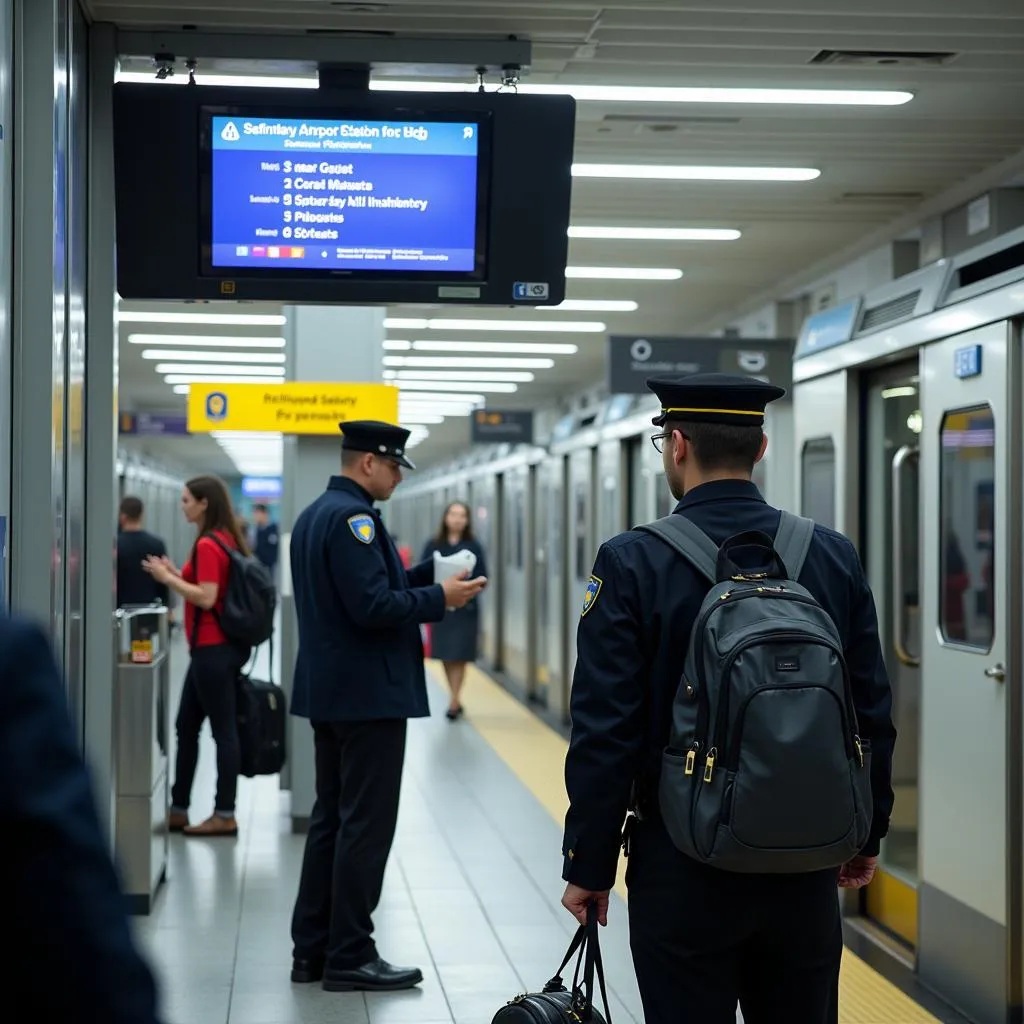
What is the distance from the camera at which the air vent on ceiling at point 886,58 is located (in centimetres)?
496

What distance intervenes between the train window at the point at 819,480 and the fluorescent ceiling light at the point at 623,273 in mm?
3126

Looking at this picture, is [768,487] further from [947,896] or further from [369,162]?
[369,162]

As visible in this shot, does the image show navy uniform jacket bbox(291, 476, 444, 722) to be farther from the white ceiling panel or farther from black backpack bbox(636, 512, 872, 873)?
black backpack bbox(636, 512, 872, 873)

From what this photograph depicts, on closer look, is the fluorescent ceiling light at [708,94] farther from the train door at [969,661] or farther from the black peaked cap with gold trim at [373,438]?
the black peaked cap with gold trim at [373,438]

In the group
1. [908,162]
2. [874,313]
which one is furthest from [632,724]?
[908,162]

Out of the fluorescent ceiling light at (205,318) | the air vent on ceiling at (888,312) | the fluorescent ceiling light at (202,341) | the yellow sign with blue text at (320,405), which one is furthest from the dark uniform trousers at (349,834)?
the fluorescent ceiling light at (202,341)

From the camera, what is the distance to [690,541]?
2764mm

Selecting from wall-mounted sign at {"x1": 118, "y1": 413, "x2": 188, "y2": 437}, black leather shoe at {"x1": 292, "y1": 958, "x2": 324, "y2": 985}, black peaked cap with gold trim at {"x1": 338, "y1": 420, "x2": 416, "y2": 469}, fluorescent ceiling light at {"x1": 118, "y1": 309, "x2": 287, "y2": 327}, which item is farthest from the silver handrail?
wall-mounted sign at {"x1": 118, "y1": 413, "x2": 188, "y2": 437}

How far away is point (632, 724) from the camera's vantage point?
2701 millimetres

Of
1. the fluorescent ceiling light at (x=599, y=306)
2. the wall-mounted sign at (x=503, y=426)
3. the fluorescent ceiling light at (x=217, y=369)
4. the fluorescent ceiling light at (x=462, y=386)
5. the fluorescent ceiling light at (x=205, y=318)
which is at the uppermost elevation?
the fluorescent ceiling light at (x=599, y=306)

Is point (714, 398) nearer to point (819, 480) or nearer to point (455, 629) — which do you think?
point (819, 480)

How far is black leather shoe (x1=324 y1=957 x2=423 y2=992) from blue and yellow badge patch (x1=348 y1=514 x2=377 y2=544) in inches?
56.3

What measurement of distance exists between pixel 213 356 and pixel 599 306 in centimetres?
453

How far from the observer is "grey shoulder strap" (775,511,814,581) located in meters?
2.79
